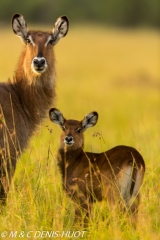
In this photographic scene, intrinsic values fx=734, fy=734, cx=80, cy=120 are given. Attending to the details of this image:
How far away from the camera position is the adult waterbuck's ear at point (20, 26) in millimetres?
8047

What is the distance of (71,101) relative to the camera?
76.8 feet

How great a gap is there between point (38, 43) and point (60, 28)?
517mm

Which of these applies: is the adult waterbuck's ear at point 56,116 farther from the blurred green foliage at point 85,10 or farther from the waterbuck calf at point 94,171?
the blurred green foliage at point 85,10

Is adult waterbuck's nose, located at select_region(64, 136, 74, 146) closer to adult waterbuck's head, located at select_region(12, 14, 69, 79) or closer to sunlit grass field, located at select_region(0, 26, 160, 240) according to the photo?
sunlit grass field, located at select_region(0, 26, 160, 240)

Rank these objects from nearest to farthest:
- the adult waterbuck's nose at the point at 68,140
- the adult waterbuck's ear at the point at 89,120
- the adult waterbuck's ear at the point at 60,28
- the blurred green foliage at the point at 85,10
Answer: the adult waterbuck's nose at the point at 68,140, the adult waterbuck's ear at the point at 89,120, the adult waterbuck's ear at the point at 60,28, the blurred green foliage at the point at 85,10

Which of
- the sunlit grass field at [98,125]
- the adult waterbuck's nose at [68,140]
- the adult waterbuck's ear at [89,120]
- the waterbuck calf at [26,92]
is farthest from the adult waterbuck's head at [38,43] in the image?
the adult waterbuck's nose at [68,140]

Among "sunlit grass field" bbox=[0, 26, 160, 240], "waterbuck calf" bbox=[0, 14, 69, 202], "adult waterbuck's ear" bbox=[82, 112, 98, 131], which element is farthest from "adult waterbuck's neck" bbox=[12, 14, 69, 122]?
"adult waterbuck's ear" bbox=[82, 112, 98, 131]

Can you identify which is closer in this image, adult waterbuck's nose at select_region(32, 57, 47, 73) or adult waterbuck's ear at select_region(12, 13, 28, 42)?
adult waterbuck's nose at select_region(32, 57, 47, 73)

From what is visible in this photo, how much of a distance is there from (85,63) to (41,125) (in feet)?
104

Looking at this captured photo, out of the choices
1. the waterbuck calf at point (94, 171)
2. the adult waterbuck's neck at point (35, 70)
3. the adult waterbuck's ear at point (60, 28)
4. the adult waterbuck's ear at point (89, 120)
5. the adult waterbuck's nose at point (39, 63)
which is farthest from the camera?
the adult waterbuck's ear at point (60, 28)

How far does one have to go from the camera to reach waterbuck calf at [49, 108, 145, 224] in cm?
700

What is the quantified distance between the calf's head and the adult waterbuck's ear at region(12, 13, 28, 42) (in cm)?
96

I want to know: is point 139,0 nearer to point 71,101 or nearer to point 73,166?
point 71,101

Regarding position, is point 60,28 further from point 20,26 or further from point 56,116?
point 56,116
